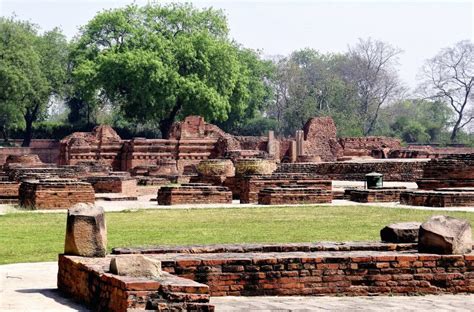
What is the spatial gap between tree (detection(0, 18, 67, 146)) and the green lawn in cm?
3103

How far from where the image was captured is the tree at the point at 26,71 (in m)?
47.5

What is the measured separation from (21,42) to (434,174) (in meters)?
30.9

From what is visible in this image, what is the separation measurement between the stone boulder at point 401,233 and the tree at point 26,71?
3949cm

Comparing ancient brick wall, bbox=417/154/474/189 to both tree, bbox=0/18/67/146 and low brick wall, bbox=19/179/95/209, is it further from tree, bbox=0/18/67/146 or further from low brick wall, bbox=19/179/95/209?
tree, bbox=0/18/67/146

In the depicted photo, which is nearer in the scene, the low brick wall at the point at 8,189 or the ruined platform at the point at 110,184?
the low brick wall at the point at 8,189

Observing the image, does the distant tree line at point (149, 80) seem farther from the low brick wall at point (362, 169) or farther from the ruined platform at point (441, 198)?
the ruined platform at point (441, 198)

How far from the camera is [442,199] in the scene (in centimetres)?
1819

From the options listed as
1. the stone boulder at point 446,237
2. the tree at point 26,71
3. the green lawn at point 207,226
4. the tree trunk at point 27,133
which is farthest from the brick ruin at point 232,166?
the tree trunk at point 27,133

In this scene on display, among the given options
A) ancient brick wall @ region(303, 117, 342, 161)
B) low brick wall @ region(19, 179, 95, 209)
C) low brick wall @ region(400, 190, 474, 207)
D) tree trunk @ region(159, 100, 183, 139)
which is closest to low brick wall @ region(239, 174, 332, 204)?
low brick wall @ region(400, 190, 474, 207)

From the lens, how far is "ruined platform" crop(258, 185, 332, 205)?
1988 centimetres

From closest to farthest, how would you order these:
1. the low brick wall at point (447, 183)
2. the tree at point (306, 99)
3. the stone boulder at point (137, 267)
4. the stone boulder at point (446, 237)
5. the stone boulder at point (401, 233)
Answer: the stone boulder at point (137, 267) → the stone boulder at point (446, 237) → the stone boulder at point (401, 233) → the low brick wall at point (447, 183) → the tree at point (306, 99)

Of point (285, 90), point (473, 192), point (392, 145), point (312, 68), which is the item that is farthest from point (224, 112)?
point (312, 68)

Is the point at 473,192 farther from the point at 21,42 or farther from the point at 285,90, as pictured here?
the point at 285,90

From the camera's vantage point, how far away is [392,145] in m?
46.1
